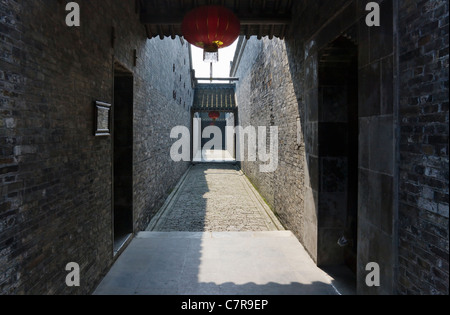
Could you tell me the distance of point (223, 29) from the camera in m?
3.50

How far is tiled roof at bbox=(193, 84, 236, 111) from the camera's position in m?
17.2

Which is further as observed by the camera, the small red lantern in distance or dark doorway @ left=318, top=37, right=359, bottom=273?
dark doorway @ left=318, top=37, right=359, bottom=273

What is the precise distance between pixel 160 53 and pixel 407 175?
6789 millimetres

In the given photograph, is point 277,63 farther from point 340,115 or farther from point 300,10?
point 340,115

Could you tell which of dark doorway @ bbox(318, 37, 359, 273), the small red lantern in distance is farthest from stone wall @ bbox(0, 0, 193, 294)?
dark doorway @ bbox(318, 37, 359, 273)

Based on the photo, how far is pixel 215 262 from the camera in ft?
13.3

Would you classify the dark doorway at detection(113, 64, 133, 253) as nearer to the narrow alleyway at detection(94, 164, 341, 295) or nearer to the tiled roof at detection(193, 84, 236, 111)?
the narrow alleyway at detection(94, 164, 341, 295)

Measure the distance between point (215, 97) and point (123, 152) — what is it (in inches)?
556

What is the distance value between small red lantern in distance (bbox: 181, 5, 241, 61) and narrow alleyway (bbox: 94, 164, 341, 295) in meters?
2.91

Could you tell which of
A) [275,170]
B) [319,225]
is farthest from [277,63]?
[319,225]

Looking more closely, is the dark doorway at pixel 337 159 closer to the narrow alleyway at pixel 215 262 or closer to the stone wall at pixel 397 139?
the stone wall at pixel 397 139

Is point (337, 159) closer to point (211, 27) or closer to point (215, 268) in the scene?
point (215, 268)

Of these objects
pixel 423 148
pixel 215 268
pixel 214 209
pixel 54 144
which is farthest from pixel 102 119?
pixel 214 209

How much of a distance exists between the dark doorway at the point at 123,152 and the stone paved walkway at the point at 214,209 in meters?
1.05
